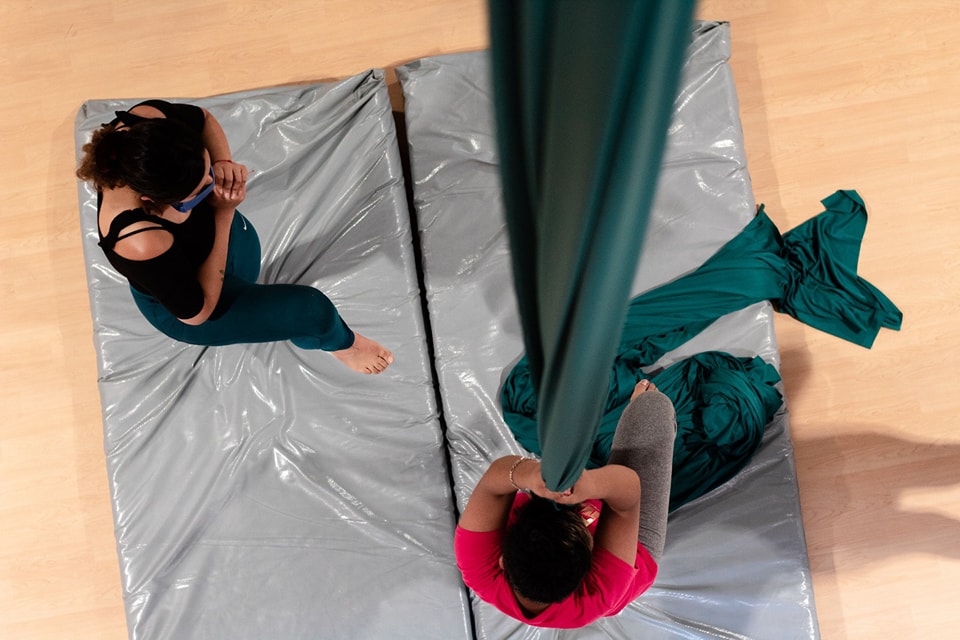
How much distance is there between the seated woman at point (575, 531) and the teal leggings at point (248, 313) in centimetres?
62

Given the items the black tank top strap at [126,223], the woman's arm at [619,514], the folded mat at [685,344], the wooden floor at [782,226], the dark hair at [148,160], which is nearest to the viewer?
the dark hair at [148,160]

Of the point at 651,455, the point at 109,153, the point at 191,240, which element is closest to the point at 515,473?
the point at 651,455

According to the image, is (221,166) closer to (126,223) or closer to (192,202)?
(192,202)

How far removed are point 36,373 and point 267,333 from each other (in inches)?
43.9

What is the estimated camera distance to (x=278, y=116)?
2311 millimetres

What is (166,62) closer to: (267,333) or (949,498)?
(267,333)

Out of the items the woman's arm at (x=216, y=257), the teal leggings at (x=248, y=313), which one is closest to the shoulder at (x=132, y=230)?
the woman's arm at (x=216, y=257)

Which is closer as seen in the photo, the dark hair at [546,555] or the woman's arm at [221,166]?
the dark hair at [546,555]

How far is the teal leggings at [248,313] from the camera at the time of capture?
1901 millimetres

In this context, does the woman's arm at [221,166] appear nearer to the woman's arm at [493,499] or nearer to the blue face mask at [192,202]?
the blue face mask at [192,202]

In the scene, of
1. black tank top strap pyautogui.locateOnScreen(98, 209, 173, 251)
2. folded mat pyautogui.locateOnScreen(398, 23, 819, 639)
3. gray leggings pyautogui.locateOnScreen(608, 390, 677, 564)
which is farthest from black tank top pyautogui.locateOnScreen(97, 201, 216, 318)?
gray leggings pyautogui.locateOnScreen(608, 390, 677, 564)

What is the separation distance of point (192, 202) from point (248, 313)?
14.2 inches

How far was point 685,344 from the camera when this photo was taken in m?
2.24

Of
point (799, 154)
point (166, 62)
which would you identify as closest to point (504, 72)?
point (799, 154)
